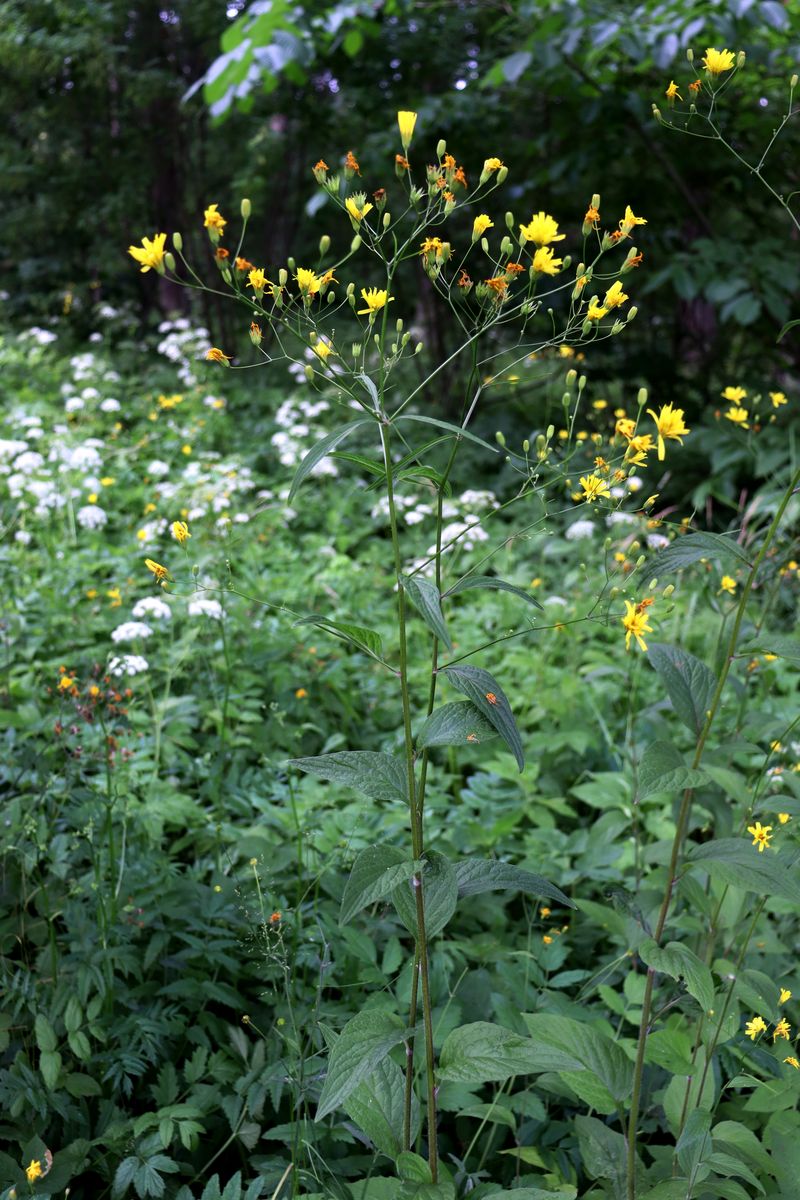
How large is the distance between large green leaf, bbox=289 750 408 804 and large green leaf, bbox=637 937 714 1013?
1.13ft

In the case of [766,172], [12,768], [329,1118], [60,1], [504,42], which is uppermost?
[60,1]

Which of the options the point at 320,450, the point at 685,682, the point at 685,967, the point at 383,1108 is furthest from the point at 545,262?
the point at 383,1108

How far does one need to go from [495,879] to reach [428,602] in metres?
0.35

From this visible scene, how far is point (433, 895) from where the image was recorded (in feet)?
3.45

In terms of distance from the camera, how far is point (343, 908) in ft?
3.09

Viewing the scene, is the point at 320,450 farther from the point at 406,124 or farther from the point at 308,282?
the point at 406,124

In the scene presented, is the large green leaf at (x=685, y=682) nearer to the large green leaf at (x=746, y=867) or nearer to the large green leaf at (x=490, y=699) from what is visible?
the large green leaf at (x=746, y=867)

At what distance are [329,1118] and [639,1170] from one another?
1.46 ft

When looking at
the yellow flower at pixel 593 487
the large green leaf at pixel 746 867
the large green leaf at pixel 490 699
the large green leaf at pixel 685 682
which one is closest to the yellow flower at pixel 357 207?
the yellow flower at pixel 593 487

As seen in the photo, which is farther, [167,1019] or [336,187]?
[167,1019]

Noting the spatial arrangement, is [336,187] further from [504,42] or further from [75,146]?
[75,146]

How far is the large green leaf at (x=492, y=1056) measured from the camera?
1006mm

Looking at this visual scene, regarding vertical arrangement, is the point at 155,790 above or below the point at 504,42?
below

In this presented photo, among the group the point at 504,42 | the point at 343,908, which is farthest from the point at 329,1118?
the point at 504,42
